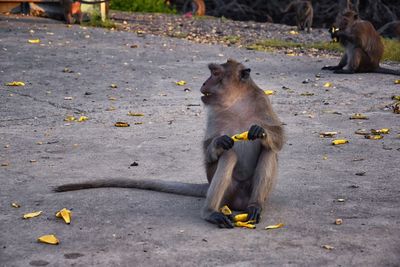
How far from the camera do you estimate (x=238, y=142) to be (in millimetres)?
5004

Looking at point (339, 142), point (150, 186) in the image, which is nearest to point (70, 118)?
point (339, 142)

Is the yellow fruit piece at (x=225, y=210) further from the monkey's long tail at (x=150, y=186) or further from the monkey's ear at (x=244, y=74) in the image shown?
the monkey's ear at (x=244, y=74)

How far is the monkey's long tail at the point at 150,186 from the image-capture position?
5.33 m

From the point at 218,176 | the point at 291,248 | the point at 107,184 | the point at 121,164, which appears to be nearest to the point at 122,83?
the point at 121,164

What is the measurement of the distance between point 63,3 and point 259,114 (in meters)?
10.7

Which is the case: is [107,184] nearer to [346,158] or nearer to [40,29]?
[346,158]

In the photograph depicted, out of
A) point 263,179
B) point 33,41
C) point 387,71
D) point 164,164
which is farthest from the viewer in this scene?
point 33,41

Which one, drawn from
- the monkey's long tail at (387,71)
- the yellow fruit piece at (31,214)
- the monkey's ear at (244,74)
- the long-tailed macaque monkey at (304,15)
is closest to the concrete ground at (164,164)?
the yellow fruit piece at (31,214)

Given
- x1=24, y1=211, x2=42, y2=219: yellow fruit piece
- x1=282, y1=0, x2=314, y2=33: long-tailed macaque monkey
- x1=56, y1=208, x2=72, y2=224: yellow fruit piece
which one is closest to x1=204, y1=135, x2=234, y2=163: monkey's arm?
x1=56, y1=208, x2=72, y2=224: yellow fruit piece

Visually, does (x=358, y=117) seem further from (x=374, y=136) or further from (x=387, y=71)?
(x=387, y=71)

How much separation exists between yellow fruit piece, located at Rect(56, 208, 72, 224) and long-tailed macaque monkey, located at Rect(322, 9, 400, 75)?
24.5 feet

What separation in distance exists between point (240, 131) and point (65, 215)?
118 cm

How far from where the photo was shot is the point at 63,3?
15.1 metres

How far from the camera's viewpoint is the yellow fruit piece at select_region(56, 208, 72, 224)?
184 inches
